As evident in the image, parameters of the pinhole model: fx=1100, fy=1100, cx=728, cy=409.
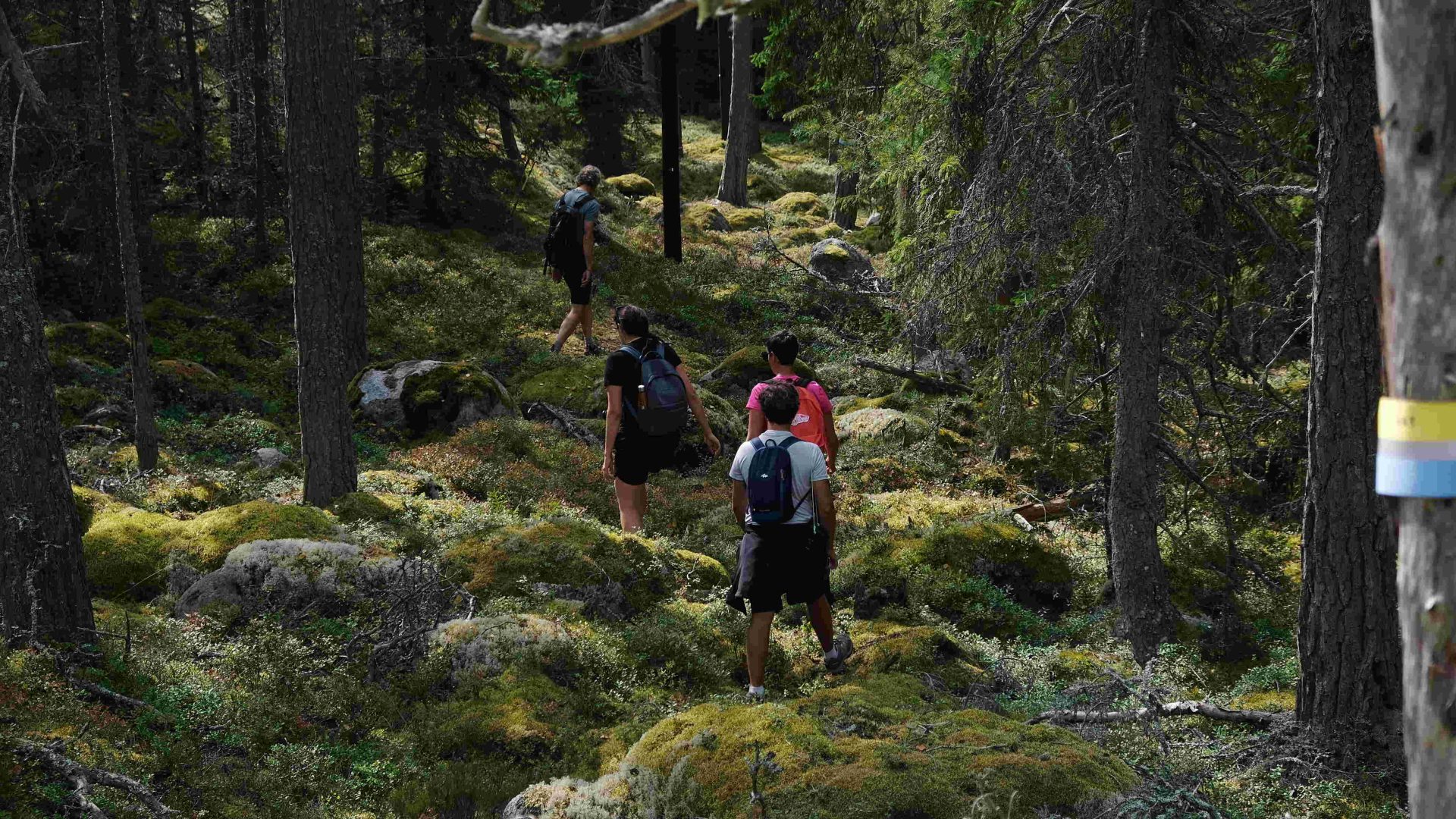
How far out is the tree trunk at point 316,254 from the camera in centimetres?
997

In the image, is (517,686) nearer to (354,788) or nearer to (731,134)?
(354,788)

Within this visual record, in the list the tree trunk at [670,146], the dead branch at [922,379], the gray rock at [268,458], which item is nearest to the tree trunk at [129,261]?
the gray rock at [268,458]

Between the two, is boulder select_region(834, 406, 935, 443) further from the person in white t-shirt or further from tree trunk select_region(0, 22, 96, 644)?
tree trunk select_region(0, 22, 96, 644)

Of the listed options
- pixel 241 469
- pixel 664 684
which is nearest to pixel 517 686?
pixel 664 684

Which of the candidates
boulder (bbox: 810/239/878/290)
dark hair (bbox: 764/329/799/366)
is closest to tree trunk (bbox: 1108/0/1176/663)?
dark hair (bbox: 764/329/799/366)

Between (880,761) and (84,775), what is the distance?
11.4ft

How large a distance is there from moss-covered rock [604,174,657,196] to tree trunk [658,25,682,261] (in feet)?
16.0

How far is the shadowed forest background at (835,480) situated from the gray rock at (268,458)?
0.30 feet

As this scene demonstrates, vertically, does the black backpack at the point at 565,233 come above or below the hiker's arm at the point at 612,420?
above

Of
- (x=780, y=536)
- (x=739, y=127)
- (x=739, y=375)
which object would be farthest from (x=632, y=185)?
(x=780, y=536)

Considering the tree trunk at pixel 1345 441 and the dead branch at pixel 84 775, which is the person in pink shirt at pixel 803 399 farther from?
the dead branch at pixel 84 775

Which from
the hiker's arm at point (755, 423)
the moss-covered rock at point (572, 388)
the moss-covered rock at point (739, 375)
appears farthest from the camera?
the moss-covered rock at point (739, 375)

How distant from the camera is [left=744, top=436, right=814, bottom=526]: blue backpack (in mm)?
6723

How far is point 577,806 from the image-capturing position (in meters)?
4.84
